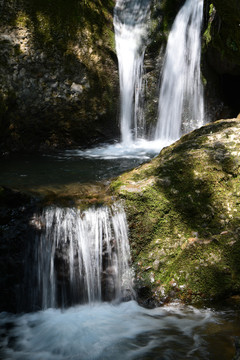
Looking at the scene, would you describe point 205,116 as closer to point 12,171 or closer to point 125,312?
point 12,171

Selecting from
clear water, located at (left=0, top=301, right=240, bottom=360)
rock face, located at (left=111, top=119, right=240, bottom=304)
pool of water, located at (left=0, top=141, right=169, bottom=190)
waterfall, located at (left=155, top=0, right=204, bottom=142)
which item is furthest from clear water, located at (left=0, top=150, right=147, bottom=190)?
waterfall, located at (left=155, top=0, right=204, bottom=142)

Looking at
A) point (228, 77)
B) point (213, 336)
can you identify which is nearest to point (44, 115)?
point (228, 77)

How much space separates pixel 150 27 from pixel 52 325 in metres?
8.83

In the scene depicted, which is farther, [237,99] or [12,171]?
[237,99]

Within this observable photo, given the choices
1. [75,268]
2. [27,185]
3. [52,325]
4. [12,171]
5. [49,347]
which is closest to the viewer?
[49,347]

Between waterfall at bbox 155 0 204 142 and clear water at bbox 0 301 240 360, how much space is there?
646 cm

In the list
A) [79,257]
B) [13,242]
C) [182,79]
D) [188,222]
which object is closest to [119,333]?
[79,257]

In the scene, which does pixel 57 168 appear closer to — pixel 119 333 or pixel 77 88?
pixel 77 88

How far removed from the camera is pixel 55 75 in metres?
7.93

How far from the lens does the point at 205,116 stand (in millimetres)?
8992

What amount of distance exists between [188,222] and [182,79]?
21.2ft

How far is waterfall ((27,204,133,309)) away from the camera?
140 inches

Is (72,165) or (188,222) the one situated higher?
(72,165)

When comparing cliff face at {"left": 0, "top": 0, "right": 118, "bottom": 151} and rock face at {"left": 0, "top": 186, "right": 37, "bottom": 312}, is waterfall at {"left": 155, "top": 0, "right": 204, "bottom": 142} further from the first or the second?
rock face at {"left": 0, "top": 186, "right": 37, "bottom": 312}
